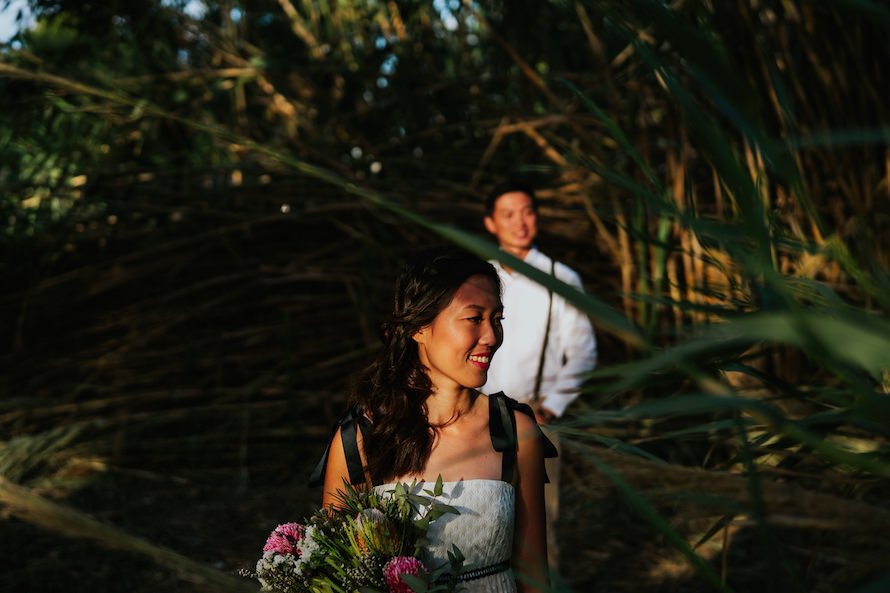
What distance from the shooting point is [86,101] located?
509 cm

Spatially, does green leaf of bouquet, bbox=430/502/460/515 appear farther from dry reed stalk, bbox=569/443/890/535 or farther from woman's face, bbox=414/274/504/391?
dry reed stalk, bbox=569/443/890/535

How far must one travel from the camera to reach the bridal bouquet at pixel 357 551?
1.23m

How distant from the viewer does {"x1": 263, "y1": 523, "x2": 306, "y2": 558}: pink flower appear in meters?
1.33

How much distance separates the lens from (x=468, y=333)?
1.45m

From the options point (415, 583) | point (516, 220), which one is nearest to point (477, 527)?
point (415, 583)

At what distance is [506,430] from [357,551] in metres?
0.35

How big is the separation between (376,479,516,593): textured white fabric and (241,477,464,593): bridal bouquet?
51 mm

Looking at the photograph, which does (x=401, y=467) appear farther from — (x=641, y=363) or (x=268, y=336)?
(x=268, y=336)

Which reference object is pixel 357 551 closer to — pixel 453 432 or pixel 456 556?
pixel 456 556

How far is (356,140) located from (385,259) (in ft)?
2.08

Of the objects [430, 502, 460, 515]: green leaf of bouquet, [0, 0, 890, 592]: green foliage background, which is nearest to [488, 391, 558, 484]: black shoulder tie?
[430, 502, 460, 515]: green leaf of bouquet

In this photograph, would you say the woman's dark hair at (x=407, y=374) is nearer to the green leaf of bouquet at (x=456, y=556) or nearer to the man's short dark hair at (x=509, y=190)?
the green leaf of bouquet at (x=456, y=556)

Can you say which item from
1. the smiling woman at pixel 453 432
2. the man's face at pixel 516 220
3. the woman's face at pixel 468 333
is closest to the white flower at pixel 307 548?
the smiling woman at pixel 453 432

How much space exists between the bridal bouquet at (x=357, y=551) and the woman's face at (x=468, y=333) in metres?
0.20
